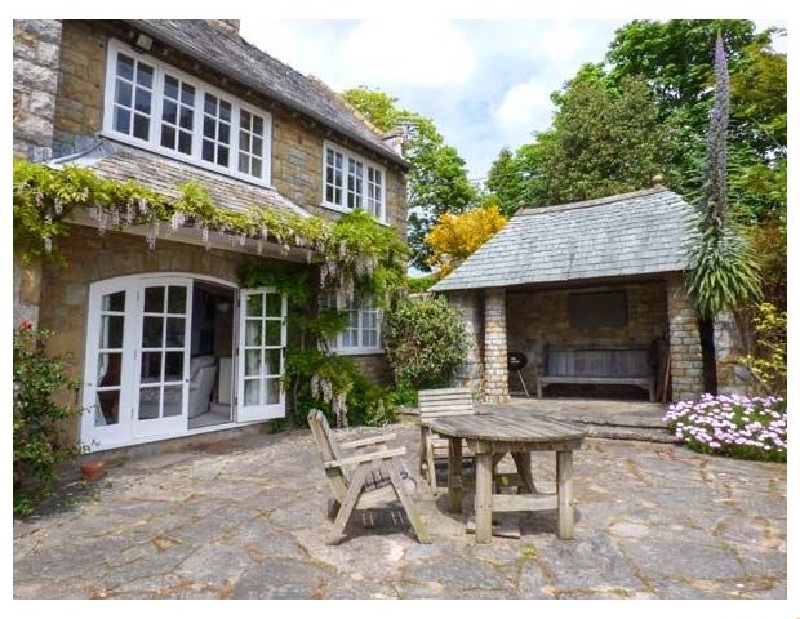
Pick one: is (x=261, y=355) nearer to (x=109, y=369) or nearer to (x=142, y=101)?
(x=109, y=369)

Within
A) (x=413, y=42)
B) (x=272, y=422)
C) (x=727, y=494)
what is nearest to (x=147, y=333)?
(x=272, y=422)

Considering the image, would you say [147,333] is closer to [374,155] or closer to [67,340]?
[67,340]

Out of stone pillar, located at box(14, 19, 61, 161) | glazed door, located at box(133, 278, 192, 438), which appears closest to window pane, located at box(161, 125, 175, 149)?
stone pillar, located at box(14, 19, 61, 161)

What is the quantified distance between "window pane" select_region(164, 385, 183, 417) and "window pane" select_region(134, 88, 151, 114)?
3.84 m

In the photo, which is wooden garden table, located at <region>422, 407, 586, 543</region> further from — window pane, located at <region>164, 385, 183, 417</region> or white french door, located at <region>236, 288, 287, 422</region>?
white french door, located at <region>236, 288, 287, 422</region>

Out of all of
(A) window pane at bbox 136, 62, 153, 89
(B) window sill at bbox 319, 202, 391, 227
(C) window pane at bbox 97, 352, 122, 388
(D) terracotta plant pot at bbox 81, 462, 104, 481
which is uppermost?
(A) window pane at bbox 136, 62, 153, 89

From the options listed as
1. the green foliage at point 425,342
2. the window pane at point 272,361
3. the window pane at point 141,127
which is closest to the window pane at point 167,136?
the window pane at point 141,127

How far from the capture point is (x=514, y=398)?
406 inches

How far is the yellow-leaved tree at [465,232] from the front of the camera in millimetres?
18531

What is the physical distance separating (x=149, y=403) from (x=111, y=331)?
1045 millimetres

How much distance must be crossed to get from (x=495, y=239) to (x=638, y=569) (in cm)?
881

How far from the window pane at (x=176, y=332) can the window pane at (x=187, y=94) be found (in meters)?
3.34

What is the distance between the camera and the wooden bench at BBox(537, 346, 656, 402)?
9.71 m

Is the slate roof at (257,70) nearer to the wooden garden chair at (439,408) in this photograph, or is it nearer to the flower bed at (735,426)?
the wooden garden chair at (439,408)
